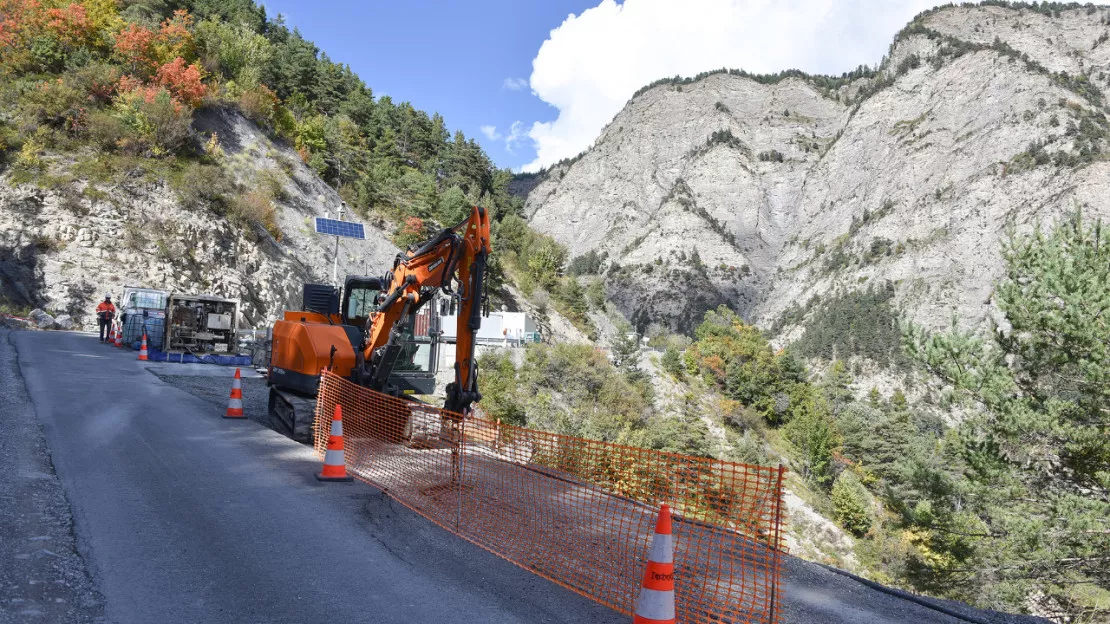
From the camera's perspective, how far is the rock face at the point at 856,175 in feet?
288

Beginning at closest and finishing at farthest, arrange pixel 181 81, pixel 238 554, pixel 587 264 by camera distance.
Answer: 1. pixel 238 554
2. pixel 181 81
3. pixel 587 264

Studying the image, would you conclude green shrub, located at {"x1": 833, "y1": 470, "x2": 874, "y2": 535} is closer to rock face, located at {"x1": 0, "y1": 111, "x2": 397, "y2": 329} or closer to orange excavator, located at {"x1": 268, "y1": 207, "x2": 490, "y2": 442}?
rock face, located at {"x1": 0, "y1": 111, "x2": 397, "y2": 329}

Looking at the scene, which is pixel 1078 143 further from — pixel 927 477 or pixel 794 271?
pixel 927 477

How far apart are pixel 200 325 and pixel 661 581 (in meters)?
22.9

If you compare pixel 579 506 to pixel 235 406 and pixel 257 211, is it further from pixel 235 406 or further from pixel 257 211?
pixel 257 211

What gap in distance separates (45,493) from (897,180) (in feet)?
406

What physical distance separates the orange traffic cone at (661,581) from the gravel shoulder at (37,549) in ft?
11.0

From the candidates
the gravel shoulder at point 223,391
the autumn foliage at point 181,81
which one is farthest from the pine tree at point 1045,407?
the autumn foliage at point 181,81

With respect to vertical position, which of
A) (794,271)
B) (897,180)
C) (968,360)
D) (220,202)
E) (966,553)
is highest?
(897,180)

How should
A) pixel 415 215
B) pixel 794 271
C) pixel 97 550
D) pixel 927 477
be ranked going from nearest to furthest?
1. pixel 97 550
2. pixel 927 477
3. pixel 415 215
4. pixel 794 271

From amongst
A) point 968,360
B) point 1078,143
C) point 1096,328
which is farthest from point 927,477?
point 1078,143

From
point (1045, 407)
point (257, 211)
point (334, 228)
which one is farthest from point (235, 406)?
point (257, 211)

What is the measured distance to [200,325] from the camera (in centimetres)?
2216

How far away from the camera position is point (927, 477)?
85.9 feet
